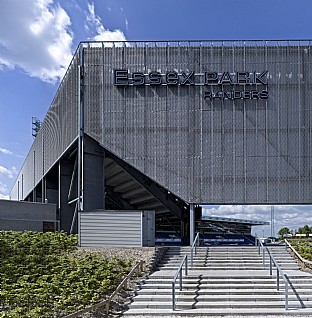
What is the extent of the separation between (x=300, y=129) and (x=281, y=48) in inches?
161

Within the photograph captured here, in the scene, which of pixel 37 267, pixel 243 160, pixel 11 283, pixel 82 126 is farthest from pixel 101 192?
pixel 11 283

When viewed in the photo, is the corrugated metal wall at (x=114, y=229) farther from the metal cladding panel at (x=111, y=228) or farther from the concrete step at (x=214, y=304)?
the concrete step at (x=214, y=304)

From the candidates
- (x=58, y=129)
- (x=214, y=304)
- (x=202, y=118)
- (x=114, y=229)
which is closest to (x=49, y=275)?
(x=214, y=304)

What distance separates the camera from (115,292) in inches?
460

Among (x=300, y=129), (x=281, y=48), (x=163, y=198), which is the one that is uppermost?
(x=281, y=48)

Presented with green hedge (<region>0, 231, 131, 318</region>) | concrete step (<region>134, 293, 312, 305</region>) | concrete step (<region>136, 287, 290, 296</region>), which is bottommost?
concrete step (<region>134, 293, 312, 305</region>)

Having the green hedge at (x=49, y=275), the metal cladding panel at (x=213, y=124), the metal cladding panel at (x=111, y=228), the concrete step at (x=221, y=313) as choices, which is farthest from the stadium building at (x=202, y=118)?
the concrete step at (x=221, y=313)

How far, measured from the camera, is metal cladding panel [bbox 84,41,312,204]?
20719 mm

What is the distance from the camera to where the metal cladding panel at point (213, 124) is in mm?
20719

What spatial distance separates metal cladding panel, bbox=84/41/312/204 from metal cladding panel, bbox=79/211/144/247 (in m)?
3.22

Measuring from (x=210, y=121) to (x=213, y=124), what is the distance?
0.68 feet

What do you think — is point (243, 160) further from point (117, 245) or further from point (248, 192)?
point (117, 245)

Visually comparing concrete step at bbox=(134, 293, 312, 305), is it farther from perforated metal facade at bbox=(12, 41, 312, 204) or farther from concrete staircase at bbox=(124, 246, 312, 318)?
perforated metal facade at bbox=(12, 41, 312, 204)

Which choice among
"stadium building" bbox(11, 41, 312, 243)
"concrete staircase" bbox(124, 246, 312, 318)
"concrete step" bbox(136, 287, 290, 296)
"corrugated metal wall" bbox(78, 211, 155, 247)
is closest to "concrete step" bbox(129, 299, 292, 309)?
"concrete staircase" bbox(124, 246, 312, 318)
